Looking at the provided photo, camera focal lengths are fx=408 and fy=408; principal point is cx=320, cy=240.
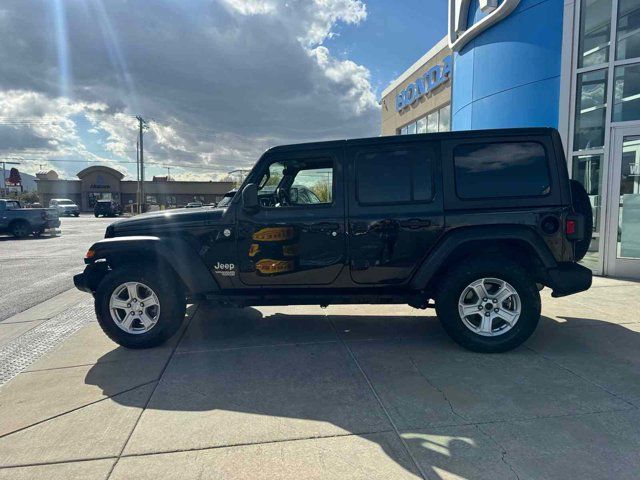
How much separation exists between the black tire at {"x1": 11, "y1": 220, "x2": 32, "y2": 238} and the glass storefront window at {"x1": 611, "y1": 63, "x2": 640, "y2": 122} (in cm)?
1972

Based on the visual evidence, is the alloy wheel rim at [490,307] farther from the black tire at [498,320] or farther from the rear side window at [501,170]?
the rear side window at [501,170]

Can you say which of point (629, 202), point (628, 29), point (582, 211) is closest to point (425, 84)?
point (628, 29)

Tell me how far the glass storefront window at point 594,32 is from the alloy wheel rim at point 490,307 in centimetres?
596

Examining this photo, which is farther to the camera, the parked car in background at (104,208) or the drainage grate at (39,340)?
the parked car in background at (104,208)

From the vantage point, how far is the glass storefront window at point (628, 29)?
692cm

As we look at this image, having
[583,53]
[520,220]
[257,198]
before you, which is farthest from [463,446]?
[583,53]

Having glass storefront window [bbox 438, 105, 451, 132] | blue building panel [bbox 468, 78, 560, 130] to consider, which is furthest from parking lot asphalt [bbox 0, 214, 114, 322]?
glass storefront window [bbox 438, 105, 451, 132]

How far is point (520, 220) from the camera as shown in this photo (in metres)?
3.77

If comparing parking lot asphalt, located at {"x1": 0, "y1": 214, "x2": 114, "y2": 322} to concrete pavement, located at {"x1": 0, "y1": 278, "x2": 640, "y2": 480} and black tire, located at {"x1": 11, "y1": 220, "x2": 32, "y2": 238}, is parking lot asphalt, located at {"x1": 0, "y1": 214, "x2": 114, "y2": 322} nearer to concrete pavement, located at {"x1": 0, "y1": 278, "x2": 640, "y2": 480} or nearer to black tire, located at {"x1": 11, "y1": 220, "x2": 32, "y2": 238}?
black tire, located at {"x1": 11, "y1": 220, "x2": 32, "y2": 238}

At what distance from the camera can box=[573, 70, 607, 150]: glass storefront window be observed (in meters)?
7.31

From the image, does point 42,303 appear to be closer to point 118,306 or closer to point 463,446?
point 118,306

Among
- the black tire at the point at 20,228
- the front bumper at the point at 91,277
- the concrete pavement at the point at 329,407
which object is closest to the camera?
the concrete pavement at the point at 329,407

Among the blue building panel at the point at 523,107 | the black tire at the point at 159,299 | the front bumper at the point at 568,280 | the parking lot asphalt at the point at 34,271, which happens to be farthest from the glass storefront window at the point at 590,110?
the parking lot asphalt at the point at 34,271

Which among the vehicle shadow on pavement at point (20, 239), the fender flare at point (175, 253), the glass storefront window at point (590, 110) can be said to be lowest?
the vehicle shadow on pavement at point (20, 239)
